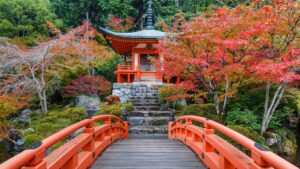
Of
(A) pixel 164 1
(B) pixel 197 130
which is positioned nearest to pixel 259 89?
(B) pixel 197 130

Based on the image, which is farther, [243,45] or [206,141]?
[243,45]

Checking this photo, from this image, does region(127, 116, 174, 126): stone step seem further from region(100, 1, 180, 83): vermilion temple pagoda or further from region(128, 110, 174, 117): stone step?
region(100, 1, 180, 83): vermilion temple pagoda

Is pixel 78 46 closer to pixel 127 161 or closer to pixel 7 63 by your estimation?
pixel 7 63

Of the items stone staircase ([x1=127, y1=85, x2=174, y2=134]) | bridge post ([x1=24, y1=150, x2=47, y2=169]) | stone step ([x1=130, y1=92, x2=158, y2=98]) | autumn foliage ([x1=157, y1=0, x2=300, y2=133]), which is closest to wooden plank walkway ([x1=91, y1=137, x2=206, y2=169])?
bridge post ([x1=24, y1=150, x2=47, y2=169])

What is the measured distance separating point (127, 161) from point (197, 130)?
162cm

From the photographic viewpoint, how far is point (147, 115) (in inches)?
434

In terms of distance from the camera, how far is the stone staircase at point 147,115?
9.79 metres

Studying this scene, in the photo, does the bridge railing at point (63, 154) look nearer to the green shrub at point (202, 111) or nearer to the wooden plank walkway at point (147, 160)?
the wooden plank walkway at point (147, 160)

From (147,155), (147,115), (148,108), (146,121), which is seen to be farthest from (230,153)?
(148,108)

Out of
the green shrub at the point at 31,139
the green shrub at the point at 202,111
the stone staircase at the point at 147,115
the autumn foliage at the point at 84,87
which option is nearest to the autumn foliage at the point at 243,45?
the green shrub at the point at 202,111

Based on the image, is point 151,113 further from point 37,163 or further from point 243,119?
point 37,163

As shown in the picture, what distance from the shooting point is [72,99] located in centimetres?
1565

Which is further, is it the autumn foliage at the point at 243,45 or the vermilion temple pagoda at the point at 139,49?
the vermilion temple pagoda at the point at 139,49

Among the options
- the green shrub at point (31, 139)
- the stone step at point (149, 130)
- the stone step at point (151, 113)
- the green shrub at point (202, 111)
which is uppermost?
the green shrub at point (202, 111)
